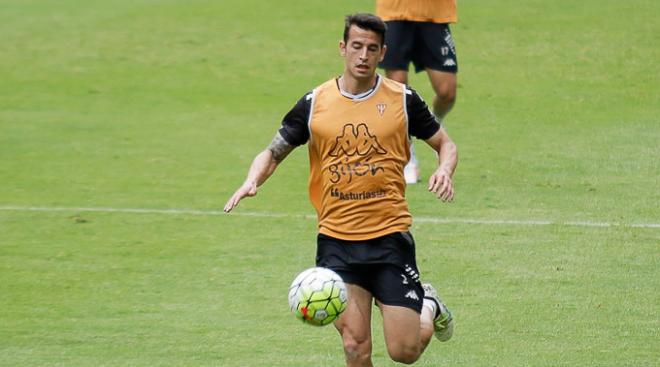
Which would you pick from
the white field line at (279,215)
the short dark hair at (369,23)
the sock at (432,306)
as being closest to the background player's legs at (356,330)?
the sock at (432,306)

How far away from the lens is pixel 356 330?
837cm

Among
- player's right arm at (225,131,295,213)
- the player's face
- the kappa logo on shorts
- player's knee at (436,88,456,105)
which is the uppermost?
the player's face

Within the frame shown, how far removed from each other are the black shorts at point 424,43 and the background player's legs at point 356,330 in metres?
5.88

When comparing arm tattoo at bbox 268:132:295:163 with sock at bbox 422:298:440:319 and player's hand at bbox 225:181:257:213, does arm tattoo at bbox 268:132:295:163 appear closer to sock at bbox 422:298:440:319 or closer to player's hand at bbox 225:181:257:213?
player's hand at bbox 225:181:257:213

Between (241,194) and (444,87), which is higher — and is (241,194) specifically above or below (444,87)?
above

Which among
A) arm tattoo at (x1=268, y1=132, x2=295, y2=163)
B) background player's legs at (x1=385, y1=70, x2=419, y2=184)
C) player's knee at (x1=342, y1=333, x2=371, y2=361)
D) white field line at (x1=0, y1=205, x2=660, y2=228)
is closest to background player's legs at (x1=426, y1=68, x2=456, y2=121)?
background player's legs at (x1=385, y1=70, x2=419, y2=184)

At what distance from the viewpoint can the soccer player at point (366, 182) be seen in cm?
850

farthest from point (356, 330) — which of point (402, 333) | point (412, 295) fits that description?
point (412, 295)

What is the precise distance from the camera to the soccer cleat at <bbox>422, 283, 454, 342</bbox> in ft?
29.2

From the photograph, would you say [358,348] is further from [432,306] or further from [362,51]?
[362,51]

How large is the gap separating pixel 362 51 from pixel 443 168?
831 millimetres

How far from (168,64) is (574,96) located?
237 inches

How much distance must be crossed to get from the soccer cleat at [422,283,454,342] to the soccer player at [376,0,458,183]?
16.7ft

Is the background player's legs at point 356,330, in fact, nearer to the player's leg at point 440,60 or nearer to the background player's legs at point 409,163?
the background player's legs at point 409,163
